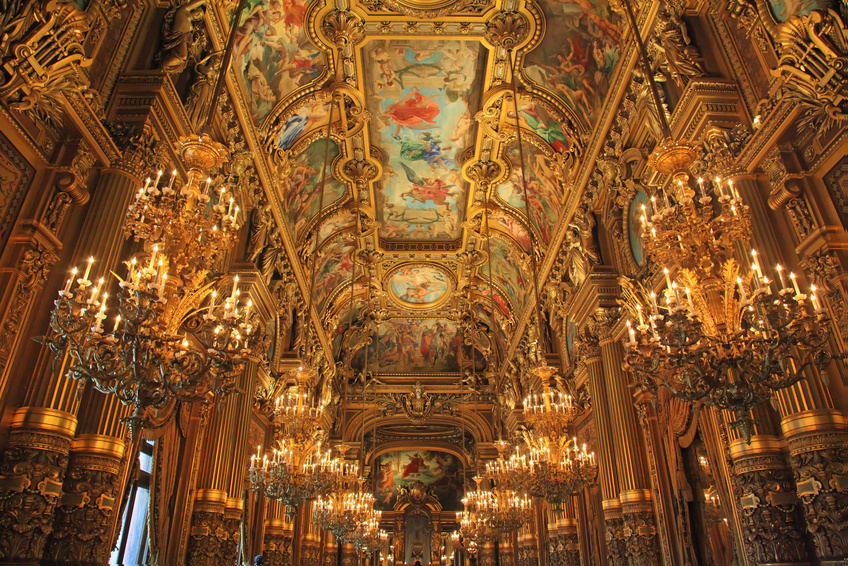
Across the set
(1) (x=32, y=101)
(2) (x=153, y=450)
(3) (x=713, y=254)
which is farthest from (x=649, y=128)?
(2) (x=153, y=450)

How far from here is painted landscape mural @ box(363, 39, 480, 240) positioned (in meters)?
11.9

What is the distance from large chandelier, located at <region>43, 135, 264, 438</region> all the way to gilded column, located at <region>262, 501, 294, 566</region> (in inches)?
390

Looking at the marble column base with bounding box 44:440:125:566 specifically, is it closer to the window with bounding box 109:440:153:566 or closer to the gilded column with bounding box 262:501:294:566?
the window with bounding box 109:440:153:566

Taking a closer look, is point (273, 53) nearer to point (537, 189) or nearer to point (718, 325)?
point (537, 189)

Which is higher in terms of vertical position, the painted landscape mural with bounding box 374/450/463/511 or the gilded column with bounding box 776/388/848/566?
the painted landscape mural with bounding box 374/450/463/511

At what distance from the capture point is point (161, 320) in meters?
4.78

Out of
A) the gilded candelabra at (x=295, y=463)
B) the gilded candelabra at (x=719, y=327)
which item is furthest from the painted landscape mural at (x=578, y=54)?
the gilded candelabra at (x=295, y=463)

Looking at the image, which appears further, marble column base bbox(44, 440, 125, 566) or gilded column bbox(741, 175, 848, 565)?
marble column base bbox(44, 440, 125, 566)

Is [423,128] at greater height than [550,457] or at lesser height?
greater

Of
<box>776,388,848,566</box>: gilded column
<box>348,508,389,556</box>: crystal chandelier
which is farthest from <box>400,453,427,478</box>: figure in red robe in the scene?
<box>776,388,848,566</box>: gilded column

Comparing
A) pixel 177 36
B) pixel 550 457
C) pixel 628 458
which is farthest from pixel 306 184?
pixel 628 458

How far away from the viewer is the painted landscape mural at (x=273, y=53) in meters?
9.89

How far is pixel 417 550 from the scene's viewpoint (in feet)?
94.4

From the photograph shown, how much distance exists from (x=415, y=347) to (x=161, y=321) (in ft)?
64.7
